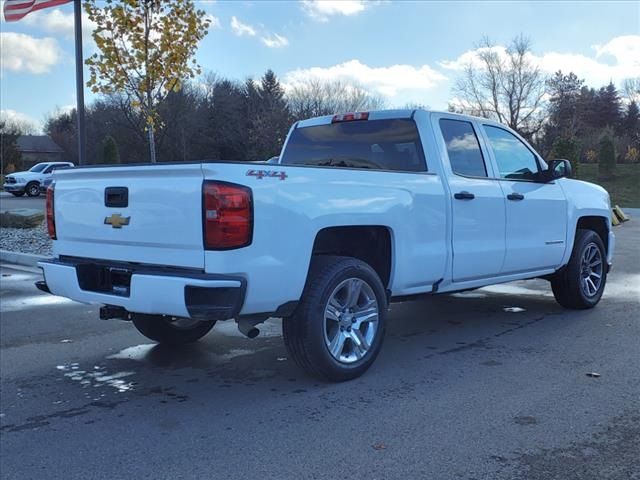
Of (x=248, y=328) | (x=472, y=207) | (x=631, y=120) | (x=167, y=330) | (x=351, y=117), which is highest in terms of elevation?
(x=631, y=120)

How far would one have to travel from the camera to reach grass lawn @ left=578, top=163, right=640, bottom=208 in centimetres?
2656

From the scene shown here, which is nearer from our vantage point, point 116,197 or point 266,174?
point 266,174

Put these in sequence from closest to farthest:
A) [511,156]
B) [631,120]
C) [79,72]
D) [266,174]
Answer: [266,174] → [511,156] → [79,72] → [631,120]

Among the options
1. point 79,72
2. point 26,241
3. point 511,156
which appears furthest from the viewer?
point 26,241

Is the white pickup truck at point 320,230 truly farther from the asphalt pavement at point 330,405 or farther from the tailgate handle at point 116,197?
the asphalt pavement at point 330,405

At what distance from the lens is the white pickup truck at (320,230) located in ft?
12.4

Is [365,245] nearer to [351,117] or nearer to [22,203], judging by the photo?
[351,117]

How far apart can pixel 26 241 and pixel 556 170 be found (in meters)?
10.6

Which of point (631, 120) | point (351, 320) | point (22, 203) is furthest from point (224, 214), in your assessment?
point (631, 120)

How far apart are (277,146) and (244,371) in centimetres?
4001

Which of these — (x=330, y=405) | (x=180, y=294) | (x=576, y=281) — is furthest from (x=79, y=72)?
(x=330, y=405)

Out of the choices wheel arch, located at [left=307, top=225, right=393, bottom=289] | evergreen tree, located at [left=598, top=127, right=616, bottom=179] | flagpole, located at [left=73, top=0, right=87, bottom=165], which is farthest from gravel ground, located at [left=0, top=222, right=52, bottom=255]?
→ evergreen tree, located at [left=598, top=127, right=616, bottom=179]

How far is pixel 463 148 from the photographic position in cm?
568

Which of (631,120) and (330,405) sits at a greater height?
(631,120)
